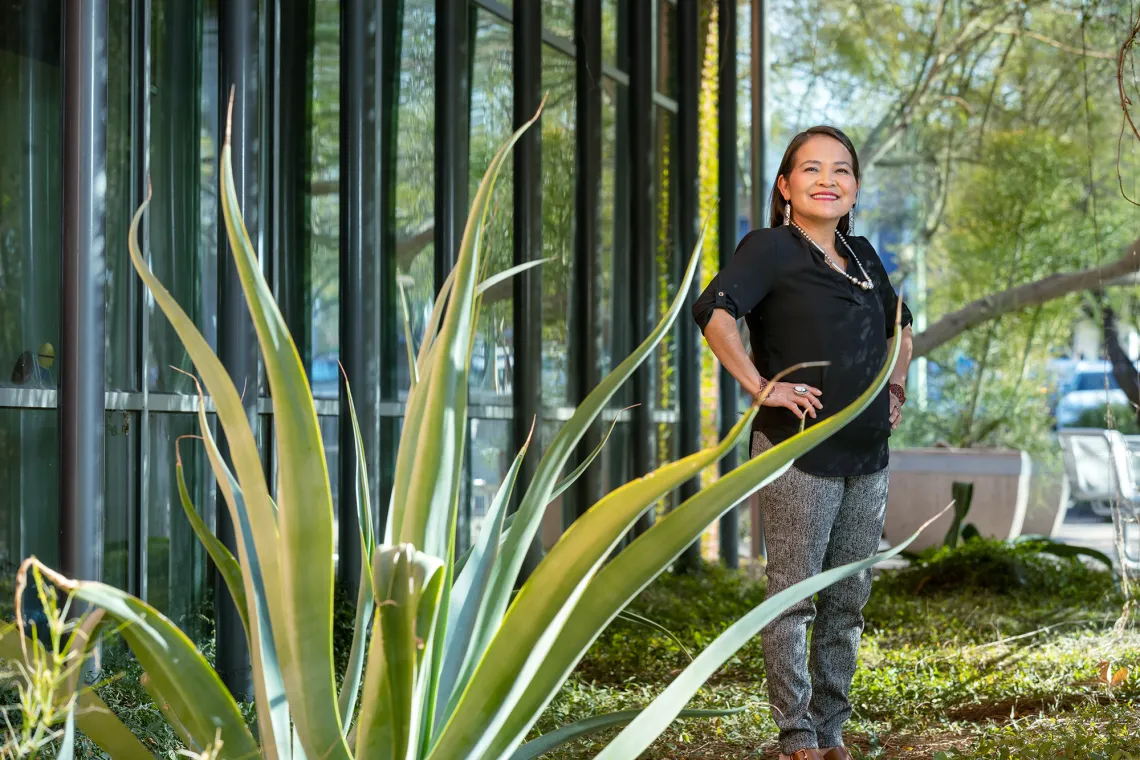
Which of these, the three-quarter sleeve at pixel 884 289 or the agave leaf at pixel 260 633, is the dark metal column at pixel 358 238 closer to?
the three-quarter sleeve at pixel 884 289

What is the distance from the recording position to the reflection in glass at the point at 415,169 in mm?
4191

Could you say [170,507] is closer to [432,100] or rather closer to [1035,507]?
[432,100]

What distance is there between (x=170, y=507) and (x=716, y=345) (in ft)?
6.01

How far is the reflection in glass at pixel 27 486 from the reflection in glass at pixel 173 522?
347 millimetres

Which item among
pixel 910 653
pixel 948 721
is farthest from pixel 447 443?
pixel 910 653

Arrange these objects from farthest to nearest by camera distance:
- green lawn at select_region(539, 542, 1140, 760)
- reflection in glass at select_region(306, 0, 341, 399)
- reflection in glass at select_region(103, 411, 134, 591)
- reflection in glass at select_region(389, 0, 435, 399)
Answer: reflection in glass at select_region(389, 0, 435, 399) < reflection in glass at select_region(306, 0, 341, 399) < reflection in glass at select_region(103, 411, 134, 591) < green lawn at select_region(539, 542, 1140, 760)

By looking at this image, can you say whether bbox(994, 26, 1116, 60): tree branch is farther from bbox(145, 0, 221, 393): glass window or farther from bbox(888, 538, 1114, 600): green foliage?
bbox(145, 0, 221, 393): glass window

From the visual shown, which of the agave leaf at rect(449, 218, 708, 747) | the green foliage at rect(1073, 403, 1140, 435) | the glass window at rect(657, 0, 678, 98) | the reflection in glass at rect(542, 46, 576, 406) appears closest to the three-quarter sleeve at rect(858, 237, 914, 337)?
the agave leaf at rect(449, 218, 708, 747)

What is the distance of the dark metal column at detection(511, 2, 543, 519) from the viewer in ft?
14.1

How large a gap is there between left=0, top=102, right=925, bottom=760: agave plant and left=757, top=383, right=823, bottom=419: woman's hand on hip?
0.98m

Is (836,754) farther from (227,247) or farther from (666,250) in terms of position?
(666,250)

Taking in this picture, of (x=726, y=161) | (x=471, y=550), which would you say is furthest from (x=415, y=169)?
(x=471, y=550)

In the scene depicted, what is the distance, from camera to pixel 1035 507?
9.02m

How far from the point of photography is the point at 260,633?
45.3 inches
